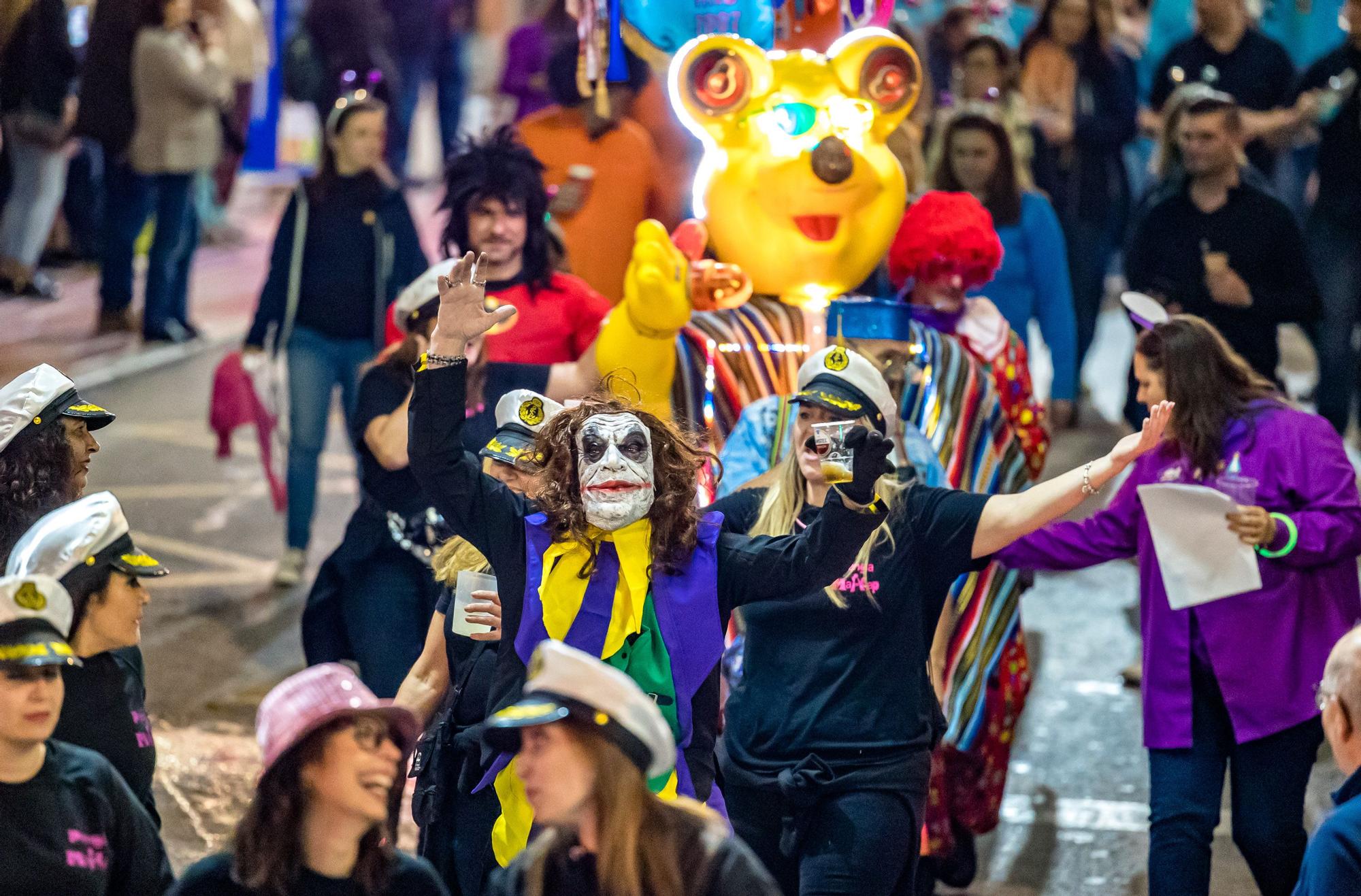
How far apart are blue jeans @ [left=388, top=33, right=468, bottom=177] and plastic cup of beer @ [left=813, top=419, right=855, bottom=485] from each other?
10174 mm

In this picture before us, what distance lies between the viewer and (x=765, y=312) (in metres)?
6.02

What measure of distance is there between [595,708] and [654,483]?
41.4 inches

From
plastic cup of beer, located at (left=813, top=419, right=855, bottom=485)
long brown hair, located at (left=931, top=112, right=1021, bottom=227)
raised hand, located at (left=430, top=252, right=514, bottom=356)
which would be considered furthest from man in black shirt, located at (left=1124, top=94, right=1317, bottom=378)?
raised hand, located at (left=430, top=252, right=514, bottom=356)

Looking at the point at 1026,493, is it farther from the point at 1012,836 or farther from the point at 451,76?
the point at 451,76

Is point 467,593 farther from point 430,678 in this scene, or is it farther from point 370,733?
point 370,733

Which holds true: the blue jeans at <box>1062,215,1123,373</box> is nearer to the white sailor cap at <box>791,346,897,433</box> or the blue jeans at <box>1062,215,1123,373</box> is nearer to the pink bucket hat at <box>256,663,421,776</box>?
the white sailor cap at <box>791,346,897,433</box>

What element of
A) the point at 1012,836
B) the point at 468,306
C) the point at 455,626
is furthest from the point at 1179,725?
the point at 468,306

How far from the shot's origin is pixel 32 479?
14.3ft

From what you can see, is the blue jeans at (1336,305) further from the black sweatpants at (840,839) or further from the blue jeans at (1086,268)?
the black sweatpants at (840,839)

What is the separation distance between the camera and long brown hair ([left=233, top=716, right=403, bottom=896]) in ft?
10.1

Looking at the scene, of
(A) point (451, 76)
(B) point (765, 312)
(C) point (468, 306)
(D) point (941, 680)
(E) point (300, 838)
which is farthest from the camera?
(A) point (451, 76)

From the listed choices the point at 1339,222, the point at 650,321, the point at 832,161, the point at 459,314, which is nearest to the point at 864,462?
the point at 459,314

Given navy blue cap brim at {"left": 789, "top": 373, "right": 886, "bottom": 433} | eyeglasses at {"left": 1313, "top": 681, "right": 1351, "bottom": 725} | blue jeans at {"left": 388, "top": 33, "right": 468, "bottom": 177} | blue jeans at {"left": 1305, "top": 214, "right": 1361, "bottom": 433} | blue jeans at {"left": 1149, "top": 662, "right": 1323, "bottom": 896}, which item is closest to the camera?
eyeglasses at {"left": 1313, "top": 681, "right": 1351, "bottom": 725}

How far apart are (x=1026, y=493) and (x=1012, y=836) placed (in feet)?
6.56
